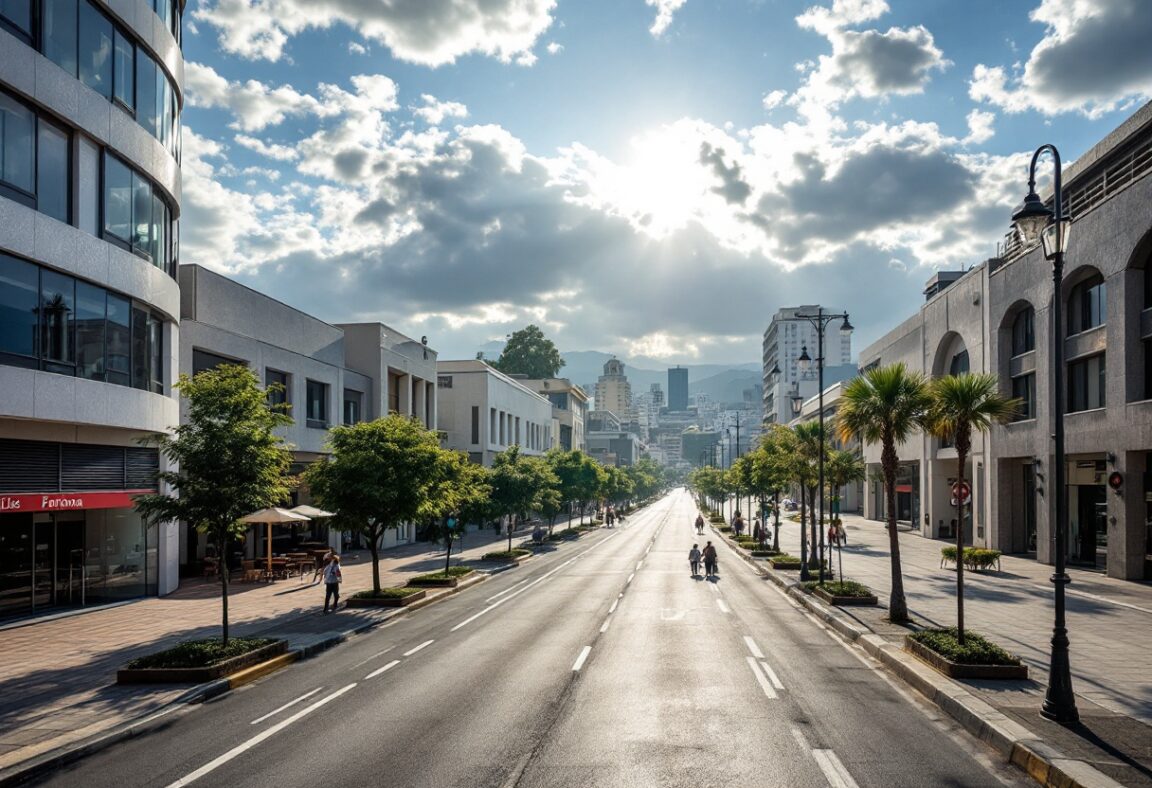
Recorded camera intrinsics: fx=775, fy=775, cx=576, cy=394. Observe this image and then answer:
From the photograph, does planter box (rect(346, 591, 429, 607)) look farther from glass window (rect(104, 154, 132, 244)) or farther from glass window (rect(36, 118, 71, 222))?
glass window (rect(36, 118, 71, 222))

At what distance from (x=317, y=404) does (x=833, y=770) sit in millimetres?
40137

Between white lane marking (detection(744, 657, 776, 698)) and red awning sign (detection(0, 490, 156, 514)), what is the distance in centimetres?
1569

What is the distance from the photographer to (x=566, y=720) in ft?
40.6

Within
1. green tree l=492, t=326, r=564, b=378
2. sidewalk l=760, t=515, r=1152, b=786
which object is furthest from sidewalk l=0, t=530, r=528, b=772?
green tree l=492, t=326, r=564, b=378

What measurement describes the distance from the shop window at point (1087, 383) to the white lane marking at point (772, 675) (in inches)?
1024

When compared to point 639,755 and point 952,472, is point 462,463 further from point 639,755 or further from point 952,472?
point 952,472

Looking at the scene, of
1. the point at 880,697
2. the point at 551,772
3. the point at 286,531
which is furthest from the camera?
the point at 286,531

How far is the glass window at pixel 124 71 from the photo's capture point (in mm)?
25500

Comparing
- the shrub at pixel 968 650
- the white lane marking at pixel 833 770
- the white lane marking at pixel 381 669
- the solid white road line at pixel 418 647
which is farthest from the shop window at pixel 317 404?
the white lane marking at pixel 833 770

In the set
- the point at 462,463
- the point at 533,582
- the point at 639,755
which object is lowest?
the point at 533,582

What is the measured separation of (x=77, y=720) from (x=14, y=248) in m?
14.0

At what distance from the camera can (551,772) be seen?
10008mm

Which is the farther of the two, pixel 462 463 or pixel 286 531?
pixel 286 531

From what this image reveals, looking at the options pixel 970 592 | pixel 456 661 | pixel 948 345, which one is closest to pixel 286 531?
pixel 456 661
